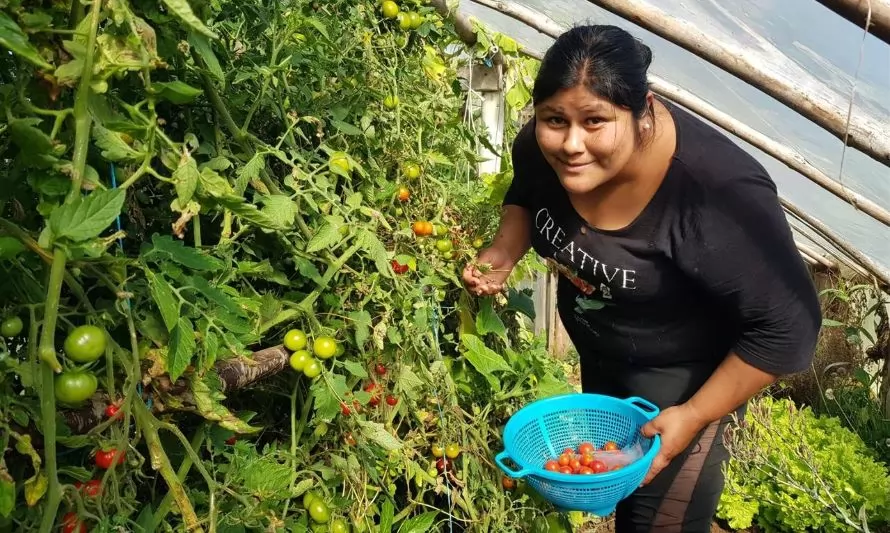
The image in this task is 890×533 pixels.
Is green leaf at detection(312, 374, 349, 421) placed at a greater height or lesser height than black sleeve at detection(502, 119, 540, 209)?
lesser

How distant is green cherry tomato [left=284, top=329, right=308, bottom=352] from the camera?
1276 millimetres

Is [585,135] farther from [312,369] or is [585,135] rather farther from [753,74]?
[753,74]

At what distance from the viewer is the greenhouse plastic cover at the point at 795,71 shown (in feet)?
6.91

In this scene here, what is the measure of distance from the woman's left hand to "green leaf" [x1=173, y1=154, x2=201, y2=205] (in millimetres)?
1293

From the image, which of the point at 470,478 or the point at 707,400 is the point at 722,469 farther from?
the point at 470,478

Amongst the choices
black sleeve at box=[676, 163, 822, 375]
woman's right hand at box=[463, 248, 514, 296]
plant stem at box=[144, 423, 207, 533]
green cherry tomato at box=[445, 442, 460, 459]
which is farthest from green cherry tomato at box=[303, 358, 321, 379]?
black sleeve at box=[676, 163, 822, 375]

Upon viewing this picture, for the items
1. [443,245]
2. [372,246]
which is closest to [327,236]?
[372,246]

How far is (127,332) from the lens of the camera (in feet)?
3.13

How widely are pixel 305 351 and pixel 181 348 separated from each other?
17.2 inches

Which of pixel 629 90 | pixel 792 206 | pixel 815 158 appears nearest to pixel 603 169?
pixel 629 90

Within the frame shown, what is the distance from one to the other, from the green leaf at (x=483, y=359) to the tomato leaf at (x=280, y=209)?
0.87 m

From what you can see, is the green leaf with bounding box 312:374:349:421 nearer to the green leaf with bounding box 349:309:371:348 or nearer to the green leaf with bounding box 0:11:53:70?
the green leaf with bounding box 349:309:371:348

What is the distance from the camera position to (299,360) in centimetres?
128

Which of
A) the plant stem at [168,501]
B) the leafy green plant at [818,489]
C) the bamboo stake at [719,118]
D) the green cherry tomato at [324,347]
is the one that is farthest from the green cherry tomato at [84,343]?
the leafy green plant at [818,489]
